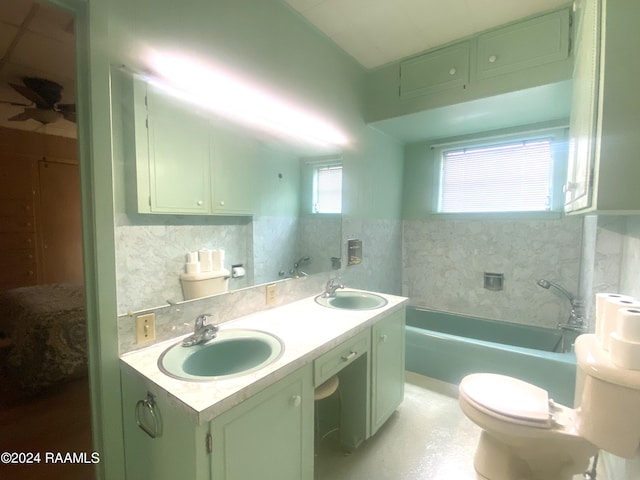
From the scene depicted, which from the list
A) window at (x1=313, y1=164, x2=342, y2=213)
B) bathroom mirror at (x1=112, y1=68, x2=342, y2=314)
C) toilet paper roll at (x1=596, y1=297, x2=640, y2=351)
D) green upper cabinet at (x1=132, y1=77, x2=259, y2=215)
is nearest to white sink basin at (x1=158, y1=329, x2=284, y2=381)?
bathroom mirror at (x1=112, y1=68, x2=342, y2=314)

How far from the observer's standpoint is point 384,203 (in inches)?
120

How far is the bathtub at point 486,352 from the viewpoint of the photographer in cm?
→ 204

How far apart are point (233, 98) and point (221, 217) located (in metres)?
0.66

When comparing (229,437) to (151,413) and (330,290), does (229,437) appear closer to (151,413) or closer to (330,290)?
(151,413)

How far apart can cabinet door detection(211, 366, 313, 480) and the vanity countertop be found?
0.20ft

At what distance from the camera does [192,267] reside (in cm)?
148

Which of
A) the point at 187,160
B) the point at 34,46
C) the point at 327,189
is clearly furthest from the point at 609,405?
the point at 34,46

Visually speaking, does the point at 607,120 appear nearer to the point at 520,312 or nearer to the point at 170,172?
the point at 170,172

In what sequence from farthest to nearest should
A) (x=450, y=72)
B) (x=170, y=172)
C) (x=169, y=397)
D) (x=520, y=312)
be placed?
(x=520, y=312) < (x=450, y=72) < (x=170, y=172) < (x=169, y=397)

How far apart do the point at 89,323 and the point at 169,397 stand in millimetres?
485

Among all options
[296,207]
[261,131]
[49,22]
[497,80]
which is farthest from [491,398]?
[49,22]

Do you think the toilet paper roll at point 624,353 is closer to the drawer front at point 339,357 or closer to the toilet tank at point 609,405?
the toilet tank at point 609,405

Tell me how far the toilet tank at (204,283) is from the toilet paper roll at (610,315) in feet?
5.61

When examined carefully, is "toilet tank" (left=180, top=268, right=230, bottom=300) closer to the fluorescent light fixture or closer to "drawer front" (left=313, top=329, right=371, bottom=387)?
"drawer front" (left=313, top=329, right=371, bottom=387)
